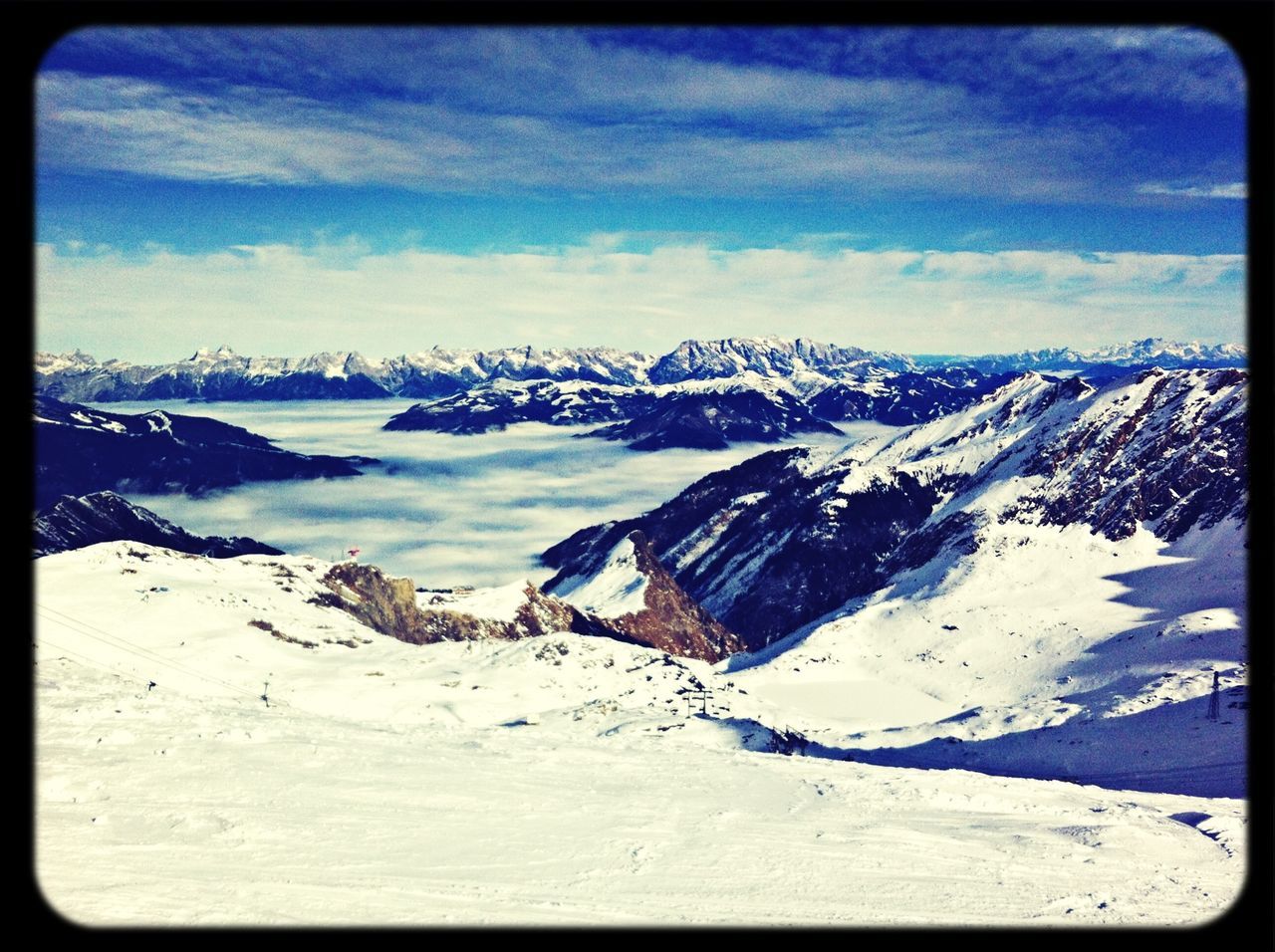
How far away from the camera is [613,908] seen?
7977 mm

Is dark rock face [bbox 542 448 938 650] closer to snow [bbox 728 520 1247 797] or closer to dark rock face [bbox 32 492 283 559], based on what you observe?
snow [bbox 728 520 1247 797]

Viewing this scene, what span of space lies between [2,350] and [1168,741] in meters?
36.0

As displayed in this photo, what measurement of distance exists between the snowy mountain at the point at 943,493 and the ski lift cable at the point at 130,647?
62052 mm

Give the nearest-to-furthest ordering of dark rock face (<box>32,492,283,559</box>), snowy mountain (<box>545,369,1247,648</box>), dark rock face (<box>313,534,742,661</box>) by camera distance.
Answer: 1. dark rock face (<box>313,534,742,661</box>)
2. snowy mountain (<box>545,369,1247,648</box>)
3. dark rock face (<box>32,492,283,559</box>)

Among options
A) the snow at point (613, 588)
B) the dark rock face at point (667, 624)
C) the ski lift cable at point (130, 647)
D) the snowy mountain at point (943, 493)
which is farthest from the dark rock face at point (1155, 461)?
the ski lift cable at point (130, 647)

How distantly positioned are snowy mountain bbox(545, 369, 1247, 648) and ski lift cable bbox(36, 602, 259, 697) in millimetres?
62052

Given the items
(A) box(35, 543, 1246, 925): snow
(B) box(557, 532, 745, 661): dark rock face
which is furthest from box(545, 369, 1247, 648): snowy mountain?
(A) box(35, 543, 1246, 925): snow

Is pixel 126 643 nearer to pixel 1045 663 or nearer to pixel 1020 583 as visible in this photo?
pixel 1045 663

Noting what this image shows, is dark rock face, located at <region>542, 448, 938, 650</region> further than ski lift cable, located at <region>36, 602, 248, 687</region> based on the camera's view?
Yes

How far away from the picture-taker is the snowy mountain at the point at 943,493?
81.1m

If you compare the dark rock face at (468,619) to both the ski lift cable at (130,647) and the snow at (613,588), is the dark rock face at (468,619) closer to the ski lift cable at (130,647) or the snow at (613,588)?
the snow at (613,588)

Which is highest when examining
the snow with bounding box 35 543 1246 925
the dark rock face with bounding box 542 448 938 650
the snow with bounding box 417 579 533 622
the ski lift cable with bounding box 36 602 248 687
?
the snow with bounding box 35 543 1246 925

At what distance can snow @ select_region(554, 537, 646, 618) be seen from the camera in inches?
3632

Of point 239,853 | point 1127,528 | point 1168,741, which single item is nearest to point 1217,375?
point 1127,528
